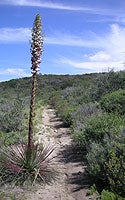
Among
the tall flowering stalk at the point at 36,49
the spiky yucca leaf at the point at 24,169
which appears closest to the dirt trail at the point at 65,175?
the spiky yucca leaf at the point at 24,169

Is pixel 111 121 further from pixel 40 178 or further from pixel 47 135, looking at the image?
pixel 47 135

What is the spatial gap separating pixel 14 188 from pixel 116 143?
2.49 meters

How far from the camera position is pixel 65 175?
8.77m

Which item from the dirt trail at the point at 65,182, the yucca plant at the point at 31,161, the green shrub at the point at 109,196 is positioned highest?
the yucca plant at the point at 31,161

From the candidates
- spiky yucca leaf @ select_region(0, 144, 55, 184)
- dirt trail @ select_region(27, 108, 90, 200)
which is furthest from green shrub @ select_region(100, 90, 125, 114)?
spiky yucca leaf @ select_region(0, 144, 55, 184)

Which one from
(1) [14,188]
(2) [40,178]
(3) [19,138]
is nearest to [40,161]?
(2) [40,178]

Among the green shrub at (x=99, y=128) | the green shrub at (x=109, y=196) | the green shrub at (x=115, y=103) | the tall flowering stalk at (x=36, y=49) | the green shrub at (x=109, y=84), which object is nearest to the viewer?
the green shrub at (x=109, y=196)

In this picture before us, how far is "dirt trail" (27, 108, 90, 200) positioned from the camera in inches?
293

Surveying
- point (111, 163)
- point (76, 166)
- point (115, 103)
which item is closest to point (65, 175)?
point (76, 166)

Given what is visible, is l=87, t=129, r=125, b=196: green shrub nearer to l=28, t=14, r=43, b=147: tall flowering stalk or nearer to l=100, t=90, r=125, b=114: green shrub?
l=28, t=14, r=43, b=147: tall flowering stalk

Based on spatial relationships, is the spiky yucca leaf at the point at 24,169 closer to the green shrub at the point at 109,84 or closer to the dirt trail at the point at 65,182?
the dirt trail at the point at 65,182

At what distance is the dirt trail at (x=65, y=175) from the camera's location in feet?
24.5

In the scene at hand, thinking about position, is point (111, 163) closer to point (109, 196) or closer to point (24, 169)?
point (109, 196)

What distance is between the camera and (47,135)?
13719mm
